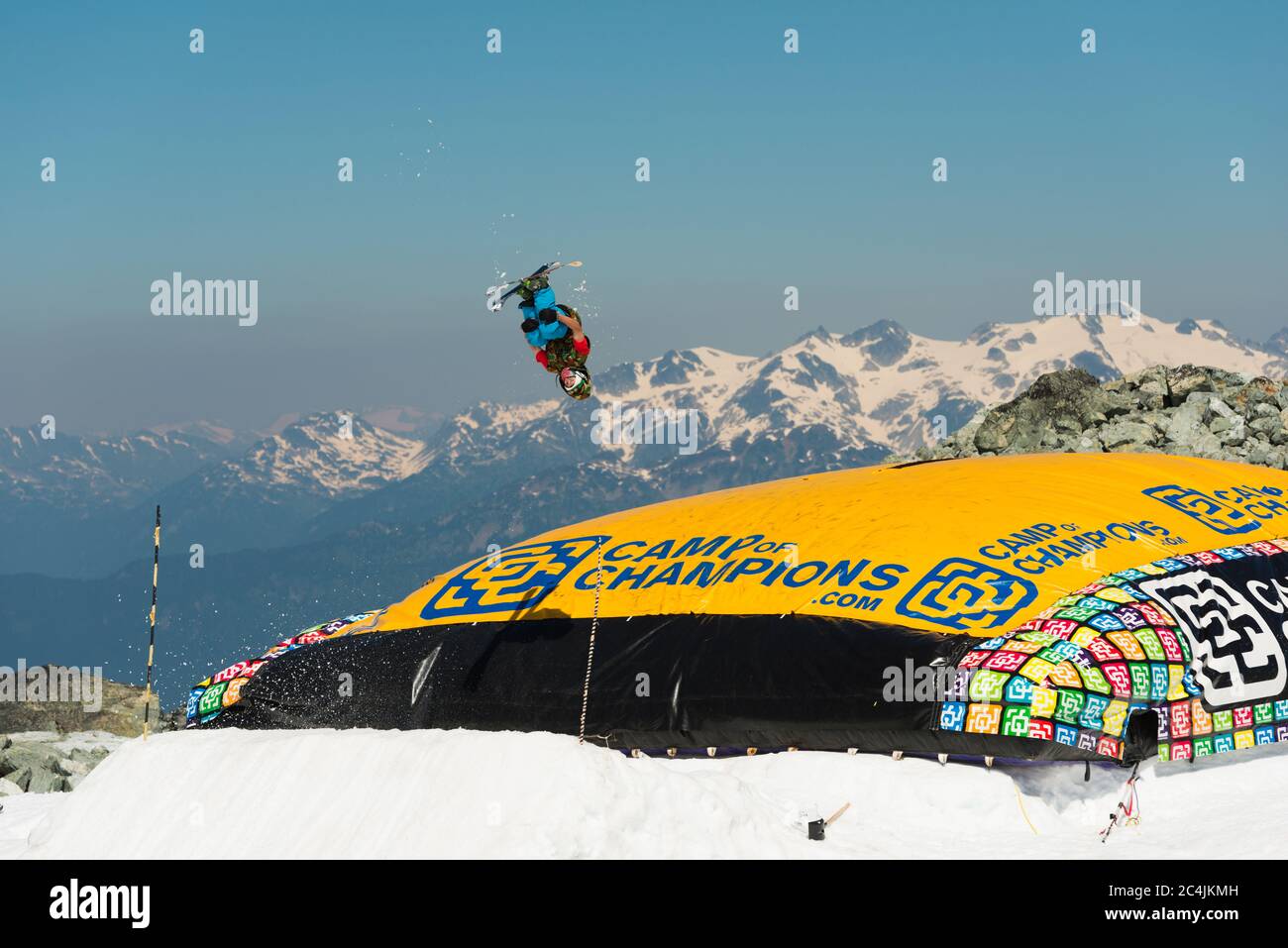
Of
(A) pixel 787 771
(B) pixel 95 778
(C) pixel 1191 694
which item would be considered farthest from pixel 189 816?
(C) pixel 1191 694

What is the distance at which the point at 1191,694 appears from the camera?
58.0 ft

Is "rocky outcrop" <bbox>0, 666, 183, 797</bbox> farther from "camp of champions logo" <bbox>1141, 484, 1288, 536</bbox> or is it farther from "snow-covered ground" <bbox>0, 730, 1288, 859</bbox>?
"camp of champions logo" <bbox>1141, 484, 1288, 536</bbox>

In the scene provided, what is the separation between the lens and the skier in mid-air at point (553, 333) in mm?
17703

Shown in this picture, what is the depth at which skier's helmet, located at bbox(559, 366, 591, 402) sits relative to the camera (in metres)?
17.9

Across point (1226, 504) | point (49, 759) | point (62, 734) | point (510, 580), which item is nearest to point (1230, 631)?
point (1226, 504)

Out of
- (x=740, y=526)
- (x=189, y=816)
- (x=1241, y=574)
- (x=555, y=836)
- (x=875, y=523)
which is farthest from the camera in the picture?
(x=740, y=526)

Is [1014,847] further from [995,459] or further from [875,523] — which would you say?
[995,459]

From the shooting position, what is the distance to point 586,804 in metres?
14.4

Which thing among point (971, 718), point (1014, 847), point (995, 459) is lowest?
point (1014, 847)

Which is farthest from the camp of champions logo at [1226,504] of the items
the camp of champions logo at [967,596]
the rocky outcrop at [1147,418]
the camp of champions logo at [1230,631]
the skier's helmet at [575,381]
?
the rocky outcrop at [1147,418]

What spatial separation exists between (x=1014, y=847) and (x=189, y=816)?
8.91 m

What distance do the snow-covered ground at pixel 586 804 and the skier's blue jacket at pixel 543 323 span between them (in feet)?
15.5

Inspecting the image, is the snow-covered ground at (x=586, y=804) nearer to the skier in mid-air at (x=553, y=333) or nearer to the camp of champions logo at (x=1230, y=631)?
the camp of champions logo at (x=1230, y=631)

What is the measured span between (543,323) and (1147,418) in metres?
24.3
